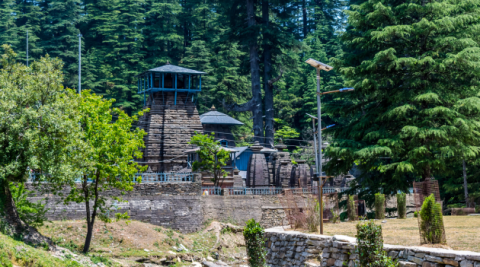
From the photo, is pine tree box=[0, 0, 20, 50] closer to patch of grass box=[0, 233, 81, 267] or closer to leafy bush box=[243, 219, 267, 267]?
patch of grass box=[0, 233, 81, 267]

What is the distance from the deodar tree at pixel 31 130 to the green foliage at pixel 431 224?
42.5 ft

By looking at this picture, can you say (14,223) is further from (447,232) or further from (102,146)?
(447,232)

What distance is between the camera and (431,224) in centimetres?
1282

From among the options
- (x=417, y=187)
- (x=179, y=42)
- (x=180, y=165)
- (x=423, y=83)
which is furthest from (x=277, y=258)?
(x=179, y=42)

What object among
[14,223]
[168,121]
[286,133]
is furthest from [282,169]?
[14,223]

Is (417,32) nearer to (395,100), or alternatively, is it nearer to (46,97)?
(395,100)

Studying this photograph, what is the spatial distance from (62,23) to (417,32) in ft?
161

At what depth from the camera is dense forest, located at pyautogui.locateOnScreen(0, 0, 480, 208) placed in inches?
971

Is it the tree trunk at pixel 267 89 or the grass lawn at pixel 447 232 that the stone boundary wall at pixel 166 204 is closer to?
the grass lawn at pixel 447 232

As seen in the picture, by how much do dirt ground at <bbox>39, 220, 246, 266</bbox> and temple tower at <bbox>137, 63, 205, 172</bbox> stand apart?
36.8 feet

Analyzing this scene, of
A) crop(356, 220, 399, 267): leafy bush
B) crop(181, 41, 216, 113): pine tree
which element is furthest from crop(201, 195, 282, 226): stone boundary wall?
crop(181, 41, 216, 113): pine tree

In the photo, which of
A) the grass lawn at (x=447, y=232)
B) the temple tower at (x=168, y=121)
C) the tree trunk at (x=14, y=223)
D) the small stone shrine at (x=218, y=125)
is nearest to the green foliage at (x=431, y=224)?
the grass lawn at (x=447, y=232)

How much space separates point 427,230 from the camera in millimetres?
12914

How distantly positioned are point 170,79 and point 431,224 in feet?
113
